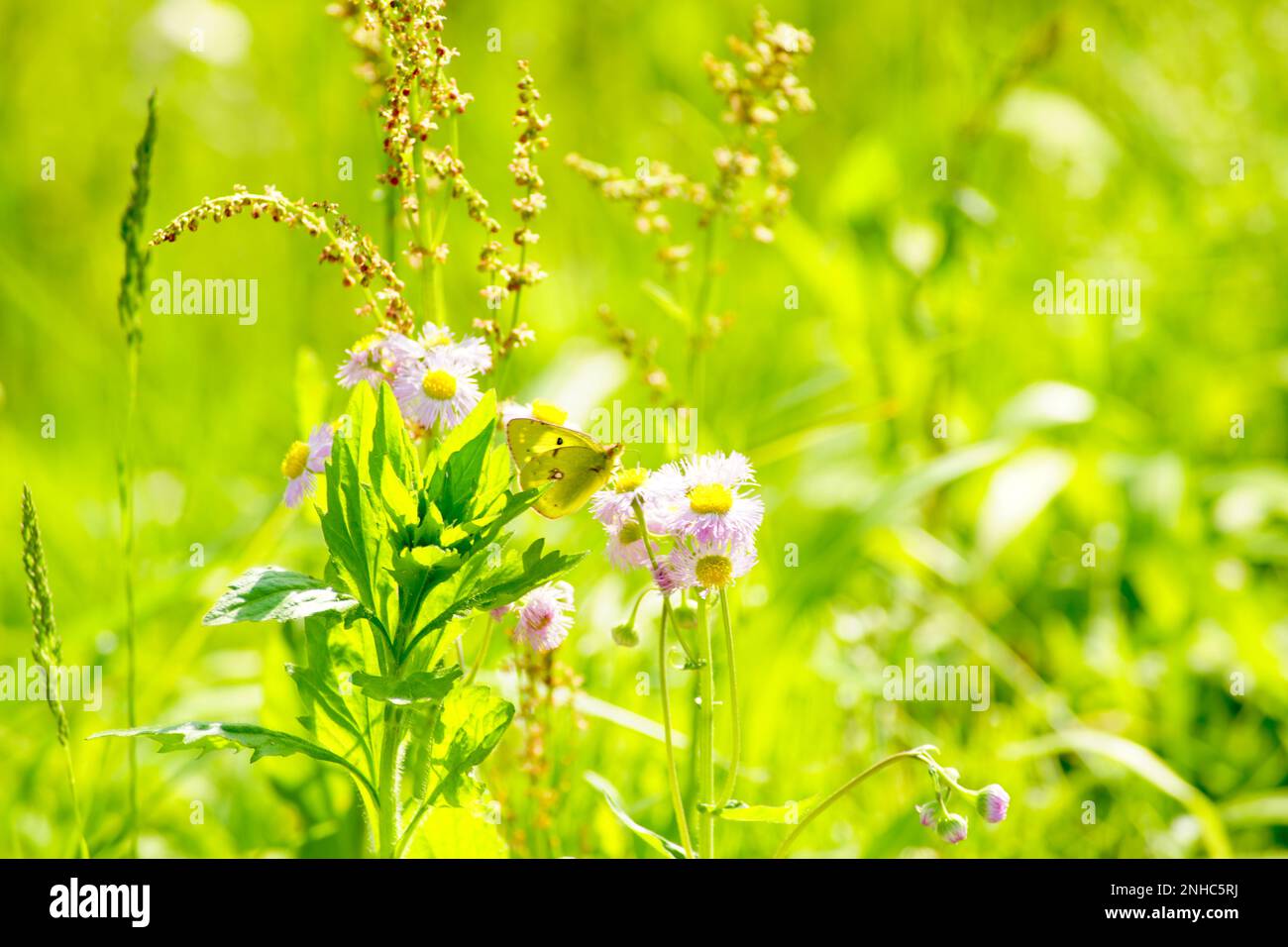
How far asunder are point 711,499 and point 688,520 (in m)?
0.03

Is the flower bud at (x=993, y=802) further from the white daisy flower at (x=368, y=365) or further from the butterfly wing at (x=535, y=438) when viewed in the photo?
the white daisy flower at (x=368, y=365)

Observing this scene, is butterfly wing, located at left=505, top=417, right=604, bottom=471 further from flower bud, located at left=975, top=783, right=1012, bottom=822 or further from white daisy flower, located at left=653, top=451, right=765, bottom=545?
flower bud, located at left=975, top=783, right=1012, bottom=822

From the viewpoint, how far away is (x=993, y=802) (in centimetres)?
108

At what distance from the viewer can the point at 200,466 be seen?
268 centimetres

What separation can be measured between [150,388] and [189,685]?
0.99 metres

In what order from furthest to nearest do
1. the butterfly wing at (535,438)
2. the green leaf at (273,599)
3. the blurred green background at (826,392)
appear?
the blurred green background at (826,392), the butterfly wing at (535,438), the green leaf at (273,599)

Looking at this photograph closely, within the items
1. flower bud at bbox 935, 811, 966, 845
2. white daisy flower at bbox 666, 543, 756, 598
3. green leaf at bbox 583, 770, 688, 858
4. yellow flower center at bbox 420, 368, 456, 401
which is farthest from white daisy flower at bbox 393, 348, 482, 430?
flower bud at bbox 935, 811, 966, 845

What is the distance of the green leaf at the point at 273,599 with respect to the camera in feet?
3.10

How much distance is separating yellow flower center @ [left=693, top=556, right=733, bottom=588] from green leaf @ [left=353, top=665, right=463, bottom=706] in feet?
0.70

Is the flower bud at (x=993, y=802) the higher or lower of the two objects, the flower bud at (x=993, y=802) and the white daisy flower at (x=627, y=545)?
the lower

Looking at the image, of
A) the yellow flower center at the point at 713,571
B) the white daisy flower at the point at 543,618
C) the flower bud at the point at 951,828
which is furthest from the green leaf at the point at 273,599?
the flower bud at the point at 951,828

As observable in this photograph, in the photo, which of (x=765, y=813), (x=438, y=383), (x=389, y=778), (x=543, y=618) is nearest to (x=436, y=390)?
(x=438, y=383)

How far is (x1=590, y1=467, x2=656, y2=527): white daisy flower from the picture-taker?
1.11 m
